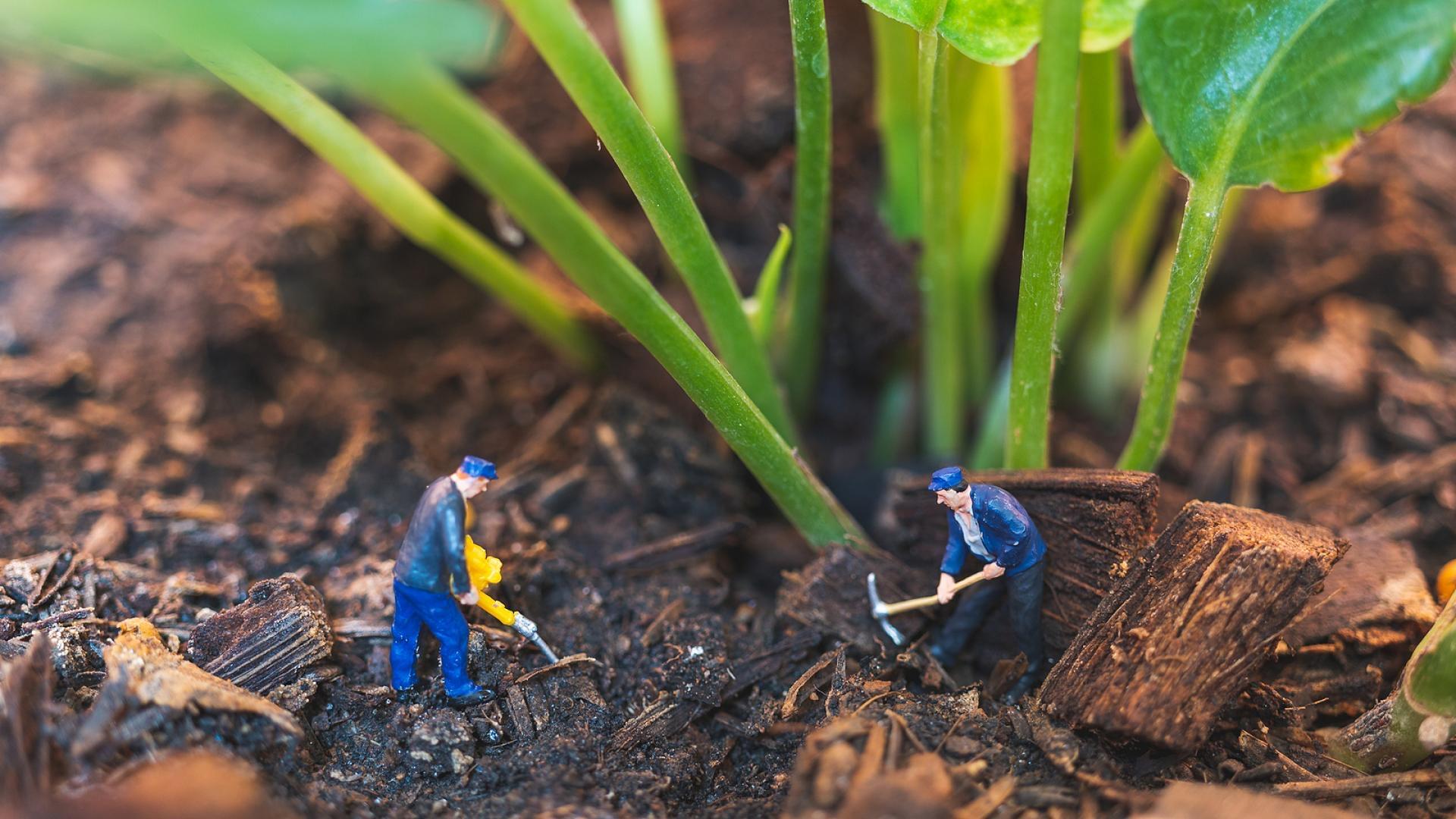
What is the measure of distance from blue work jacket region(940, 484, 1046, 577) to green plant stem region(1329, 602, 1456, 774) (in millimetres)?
537

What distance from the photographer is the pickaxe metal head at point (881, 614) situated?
1729 millimetres

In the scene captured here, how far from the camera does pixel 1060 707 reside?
1.47 metres

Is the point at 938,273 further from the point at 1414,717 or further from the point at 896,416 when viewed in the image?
the point at 1414,717

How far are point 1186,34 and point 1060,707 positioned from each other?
1.09 meters

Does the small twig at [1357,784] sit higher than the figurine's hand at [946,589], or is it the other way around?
the figurine's hand at [946,589]

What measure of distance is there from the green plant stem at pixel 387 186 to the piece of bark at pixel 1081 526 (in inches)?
43.1

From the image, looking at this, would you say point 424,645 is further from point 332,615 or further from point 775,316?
point 775,316

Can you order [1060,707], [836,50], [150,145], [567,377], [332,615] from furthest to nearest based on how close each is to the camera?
[150,145], [567,377], [836,50], [332,615], [1060,707]

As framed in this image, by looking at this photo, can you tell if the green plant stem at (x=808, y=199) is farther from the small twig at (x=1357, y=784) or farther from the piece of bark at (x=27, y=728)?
the piece of bark at (x=27, y=728)

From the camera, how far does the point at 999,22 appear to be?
1.60 meters

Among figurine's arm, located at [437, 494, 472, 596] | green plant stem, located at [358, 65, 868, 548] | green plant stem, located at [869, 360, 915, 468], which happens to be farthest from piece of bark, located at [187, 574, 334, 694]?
green plant stem, located at [869, 360, 915, 468]

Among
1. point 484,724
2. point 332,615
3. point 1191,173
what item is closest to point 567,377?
point 332,615

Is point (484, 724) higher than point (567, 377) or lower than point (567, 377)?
lower

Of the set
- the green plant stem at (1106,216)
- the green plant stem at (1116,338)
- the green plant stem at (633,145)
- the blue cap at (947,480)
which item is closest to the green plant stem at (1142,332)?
the green plant stem at (1116,338)
